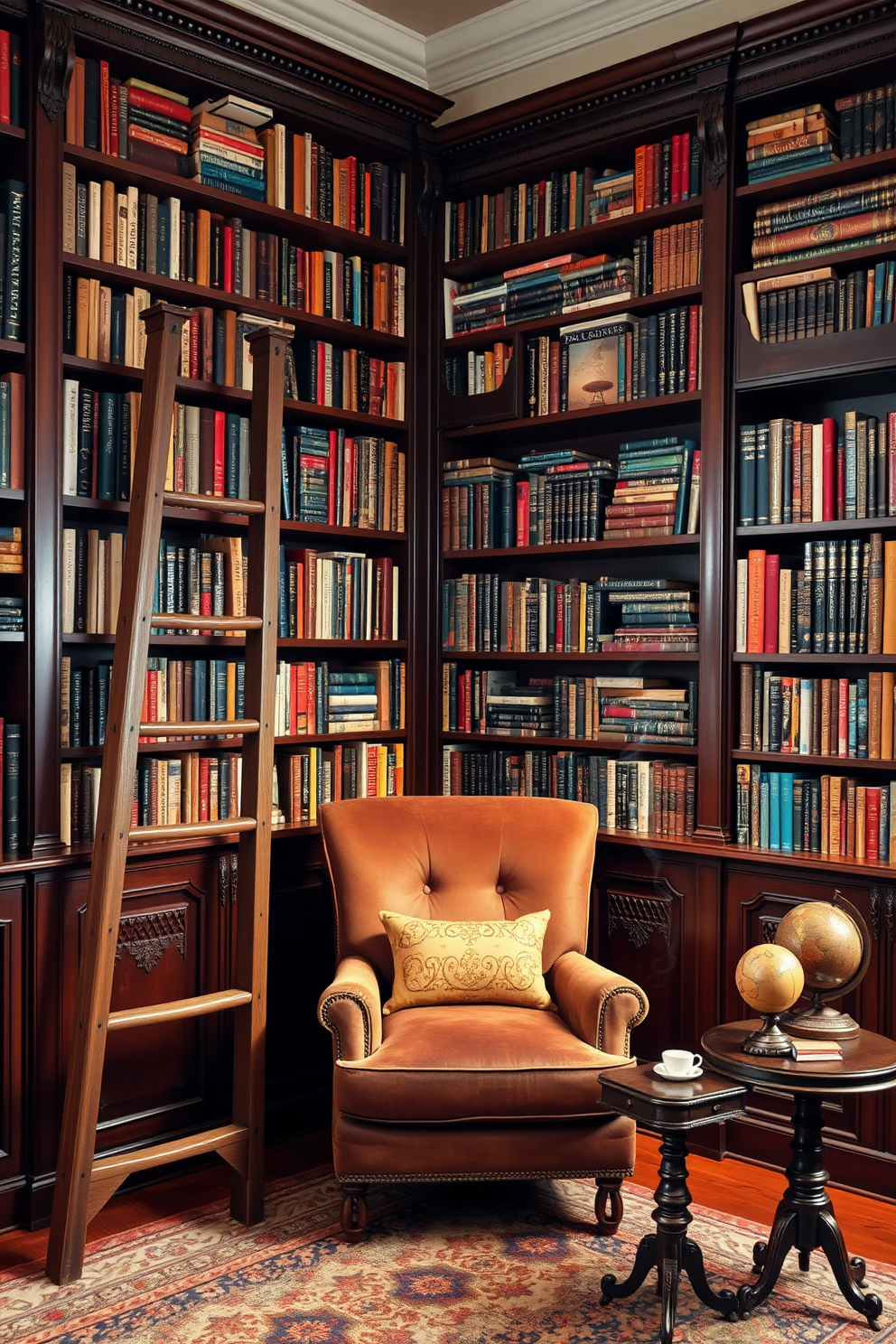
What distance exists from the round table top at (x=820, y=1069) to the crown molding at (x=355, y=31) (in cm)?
299


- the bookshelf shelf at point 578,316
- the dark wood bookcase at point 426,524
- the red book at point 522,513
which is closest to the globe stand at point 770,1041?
the dark wood bookcase at point 426,524

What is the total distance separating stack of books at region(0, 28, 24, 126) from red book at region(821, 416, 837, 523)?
2.15 meters

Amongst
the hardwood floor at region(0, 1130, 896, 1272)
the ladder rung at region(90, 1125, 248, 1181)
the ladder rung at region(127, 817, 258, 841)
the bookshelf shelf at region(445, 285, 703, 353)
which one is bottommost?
the hardwood floor at region(0, 1130, 896, 1272)

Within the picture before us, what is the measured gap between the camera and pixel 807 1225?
101 inches

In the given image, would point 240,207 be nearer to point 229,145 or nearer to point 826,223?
point 229,145

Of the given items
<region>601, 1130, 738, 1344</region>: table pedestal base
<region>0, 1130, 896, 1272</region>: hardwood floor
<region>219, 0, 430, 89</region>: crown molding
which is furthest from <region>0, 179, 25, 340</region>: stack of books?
<region>601, 1130, 738, 1344</region>: table pedestal base

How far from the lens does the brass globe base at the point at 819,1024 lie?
2.58 m

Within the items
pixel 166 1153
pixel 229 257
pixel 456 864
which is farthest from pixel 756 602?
pixel 166 1153

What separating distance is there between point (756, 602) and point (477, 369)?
126cm

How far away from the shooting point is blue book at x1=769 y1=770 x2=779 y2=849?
333cm

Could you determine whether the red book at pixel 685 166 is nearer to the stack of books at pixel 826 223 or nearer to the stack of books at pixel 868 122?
the stack of books at pixel 826 223

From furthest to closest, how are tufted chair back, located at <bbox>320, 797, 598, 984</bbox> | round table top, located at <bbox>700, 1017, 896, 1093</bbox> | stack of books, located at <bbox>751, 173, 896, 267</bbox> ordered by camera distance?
tufted chair back, located at <bbox>320, 797, 598, 984</bbox>
stack of books, located at <bbox>751, 173, 896, 267</bbox>
round table top, located at <bbox>700, 1017, 896, 1093</bbox>

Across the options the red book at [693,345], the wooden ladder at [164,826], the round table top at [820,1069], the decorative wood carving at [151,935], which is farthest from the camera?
the red book at [693,345]

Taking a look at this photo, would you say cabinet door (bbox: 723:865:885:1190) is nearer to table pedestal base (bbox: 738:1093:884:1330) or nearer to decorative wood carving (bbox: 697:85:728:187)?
table pedestal base (bbox: 738:1093:884:1330)
